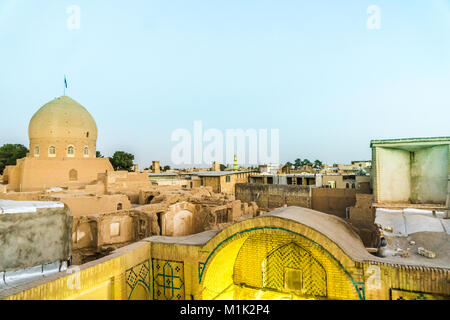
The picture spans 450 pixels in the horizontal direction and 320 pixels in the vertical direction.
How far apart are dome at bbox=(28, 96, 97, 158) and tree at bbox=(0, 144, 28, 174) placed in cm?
1545

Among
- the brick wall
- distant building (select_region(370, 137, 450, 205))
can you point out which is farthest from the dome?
distant building (select_region(370, 137, 450, 205))

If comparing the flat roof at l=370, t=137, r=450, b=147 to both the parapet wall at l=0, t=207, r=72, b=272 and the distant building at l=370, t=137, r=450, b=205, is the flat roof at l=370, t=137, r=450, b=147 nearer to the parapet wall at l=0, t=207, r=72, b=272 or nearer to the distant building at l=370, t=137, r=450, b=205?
the distant building at l=370, t=137, r=450, b=205

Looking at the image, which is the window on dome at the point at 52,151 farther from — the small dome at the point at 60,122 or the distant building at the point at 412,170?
the distant building at the point at 412,170

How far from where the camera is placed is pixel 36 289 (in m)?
5.86

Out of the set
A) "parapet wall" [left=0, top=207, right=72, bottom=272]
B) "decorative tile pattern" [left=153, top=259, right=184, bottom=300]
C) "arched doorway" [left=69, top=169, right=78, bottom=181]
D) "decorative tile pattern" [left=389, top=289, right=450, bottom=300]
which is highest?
"arched doorway" [left=69, top=169, right=78, bottom=181]

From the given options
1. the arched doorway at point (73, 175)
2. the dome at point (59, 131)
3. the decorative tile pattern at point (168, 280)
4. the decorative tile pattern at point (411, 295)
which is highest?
the dome at point (59, 131)

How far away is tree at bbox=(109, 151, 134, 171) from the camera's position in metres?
45.5

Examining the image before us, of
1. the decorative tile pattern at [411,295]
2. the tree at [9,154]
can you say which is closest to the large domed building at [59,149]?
the tree at [9,154]

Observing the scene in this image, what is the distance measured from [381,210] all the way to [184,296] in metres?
8.59

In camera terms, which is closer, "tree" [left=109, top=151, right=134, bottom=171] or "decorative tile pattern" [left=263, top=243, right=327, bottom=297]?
"decorative tile pattern" [left=263, top=243, right=327, bottom=297]

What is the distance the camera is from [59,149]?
95.1 feet

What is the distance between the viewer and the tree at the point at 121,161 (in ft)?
149
